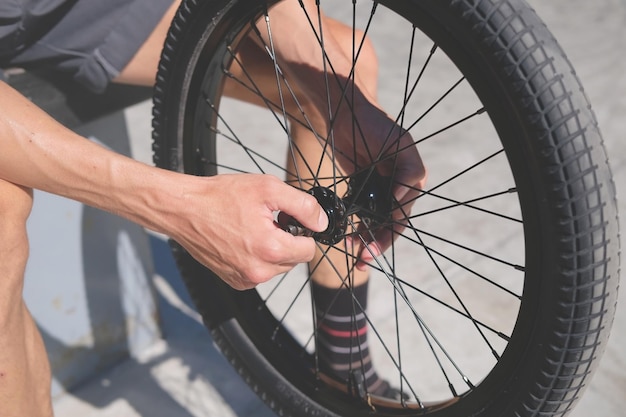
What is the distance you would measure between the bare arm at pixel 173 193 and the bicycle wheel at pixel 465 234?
0.42 feet

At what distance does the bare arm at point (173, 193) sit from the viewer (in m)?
0.88

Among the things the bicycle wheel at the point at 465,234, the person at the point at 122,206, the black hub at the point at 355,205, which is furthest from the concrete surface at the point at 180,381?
the black hub at the point at 355,205

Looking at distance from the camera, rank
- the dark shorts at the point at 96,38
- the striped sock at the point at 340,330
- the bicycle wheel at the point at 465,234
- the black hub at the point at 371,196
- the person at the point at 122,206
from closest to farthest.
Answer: the bicycle wheel at the point at 465,234, the person at the point at 122,206, the black hub at the point at 371,196, the dark shorts at the point at 96,38, the striped sock at the point at 340,330

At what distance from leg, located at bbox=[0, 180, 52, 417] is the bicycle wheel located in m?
0.28

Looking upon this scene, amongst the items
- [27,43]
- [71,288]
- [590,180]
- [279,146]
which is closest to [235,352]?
[71,288]

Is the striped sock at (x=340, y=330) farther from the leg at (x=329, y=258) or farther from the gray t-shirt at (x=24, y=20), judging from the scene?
the gray t-shirt at (x=24, y=20)

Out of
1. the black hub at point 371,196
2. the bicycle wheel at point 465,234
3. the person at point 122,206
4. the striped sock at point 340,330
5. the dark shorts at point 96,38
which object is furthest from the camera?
the striped sock at point 340,330

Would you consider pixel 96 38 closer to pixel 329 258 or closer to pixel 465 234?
pixel 329 258

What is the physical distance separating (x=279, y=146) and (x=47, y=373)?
46.3 inches

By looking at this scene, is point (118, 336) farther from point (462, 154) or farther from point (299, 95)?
point (462, 154)

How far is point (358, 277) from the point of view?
4.20 feet

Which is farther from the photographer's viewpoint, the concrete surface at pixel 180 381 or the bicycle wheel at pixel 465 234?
the concrete surface at pixel 180 381

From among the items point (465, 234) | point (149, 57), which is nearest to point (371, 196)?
point (149, 57)

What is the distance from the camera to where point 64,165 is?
0.90 m
